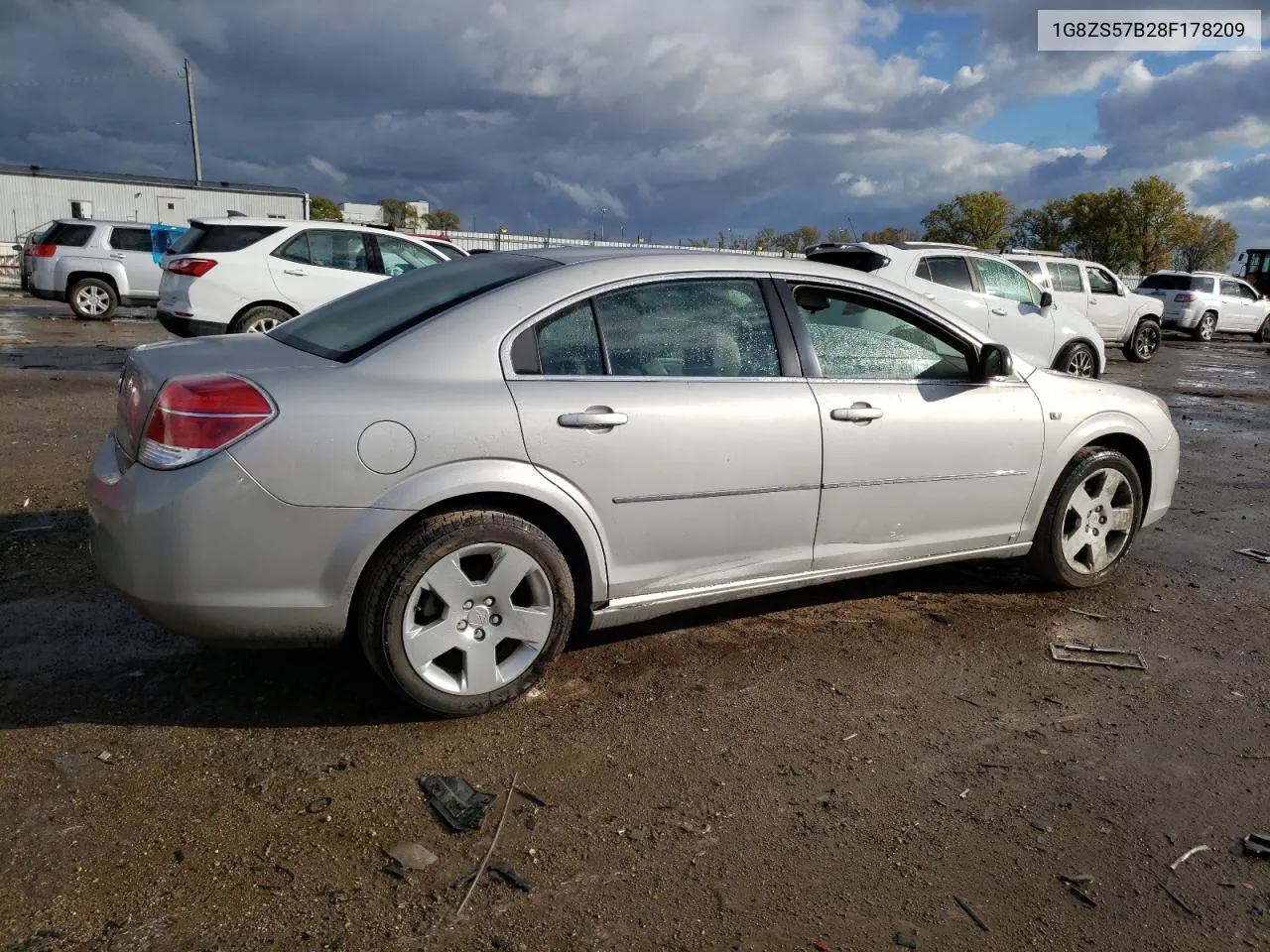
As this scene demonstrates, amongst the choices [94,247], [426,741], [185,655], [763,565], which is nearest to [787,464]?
[763,565]

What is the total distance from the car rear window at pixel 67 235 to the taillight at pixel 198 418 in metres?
17.5

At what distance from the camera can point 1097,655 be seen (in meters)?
4.00

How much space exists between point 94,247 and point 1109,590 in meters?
18.4

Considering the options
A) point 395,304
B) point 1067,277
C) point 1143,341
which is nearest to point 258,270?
point 395,304

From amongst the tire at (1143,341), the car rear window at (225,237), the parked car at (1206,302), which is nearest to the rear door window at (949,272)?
the car rear window at (225,237)

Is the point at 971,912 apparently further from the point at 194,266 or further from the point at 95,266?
the point at 95,266

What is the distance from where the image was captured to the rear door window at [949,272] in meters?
11.6

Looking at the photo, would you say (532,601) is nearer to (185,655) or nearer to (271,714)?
(271,714)

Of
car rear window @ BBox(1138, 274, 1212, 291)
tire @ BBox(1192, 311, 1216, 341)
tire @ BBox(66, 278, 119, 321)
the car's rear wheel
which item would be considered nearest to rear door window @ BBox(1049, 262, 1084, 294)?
the car's rear wheel

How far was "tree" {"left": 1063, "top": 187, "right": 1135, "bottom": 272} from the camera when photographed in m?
54.2

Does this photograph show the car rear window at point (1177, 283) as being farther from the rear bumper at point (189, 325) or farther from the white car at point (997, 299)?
the rear bumper at point (189, 325)

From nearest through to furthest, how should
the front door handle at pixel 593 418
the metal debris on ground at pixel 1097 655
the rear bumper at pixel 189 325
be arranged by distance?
the front door handle at pixel 593 418 → the metal debris on ground at pixel 1097 655 → the rear bumper at pixel 189 325

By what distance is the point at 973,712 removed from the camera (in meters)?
3.46

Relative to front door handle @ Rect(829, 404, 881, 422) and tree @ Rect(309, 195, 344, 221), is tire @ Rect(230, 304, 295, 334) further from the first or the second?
tree @ Rect(309, 195, 344, 221)
